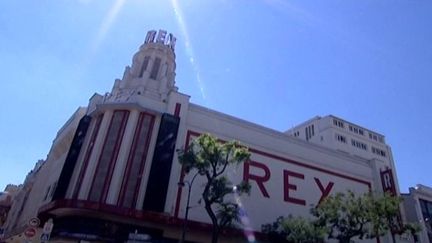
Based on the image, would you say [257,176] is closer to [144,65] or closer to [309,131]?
[144,65]

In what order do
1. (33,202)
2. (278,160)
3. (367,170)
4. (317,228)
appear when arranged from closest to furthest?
(317,228) < (278,160) < (33,202) < (367,170)

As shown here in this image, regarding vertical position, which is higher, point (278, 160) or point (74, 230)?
point (278, 160)

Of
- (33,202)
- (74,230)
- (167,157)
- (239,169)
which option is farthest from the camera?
(33,202)

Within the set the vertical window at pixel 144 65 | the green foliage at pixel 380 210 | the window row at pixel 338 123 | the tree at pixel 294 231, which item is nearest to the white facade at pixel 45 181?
the vertical window at pixel 144 65

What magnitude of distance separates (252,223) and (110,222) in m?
13.6

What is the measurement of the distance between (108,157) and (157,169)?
468 cm

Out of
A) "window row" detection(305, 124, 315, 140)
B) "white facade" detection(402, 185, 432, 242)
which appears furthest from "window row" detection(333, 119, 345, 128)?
"white facade" detection(402, 185, 432, 242)

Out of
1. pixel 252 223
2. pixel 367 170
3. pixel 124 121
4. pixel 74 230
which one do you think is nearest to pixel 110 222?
pixel 74 230

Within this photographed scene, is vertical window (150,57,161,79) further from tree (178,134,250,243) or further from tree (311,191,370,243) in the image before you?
tree (311,191,370,243)

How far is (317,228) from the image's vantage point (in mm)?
31047

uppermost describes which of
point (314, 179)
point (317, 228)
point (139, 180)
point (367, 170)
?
point (367, 170)

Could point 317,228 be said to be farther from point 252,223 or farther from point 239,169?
point 239,169

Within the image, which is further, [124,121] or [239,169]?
[239,169]

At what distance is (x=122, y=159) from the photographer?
32281 millimetres
